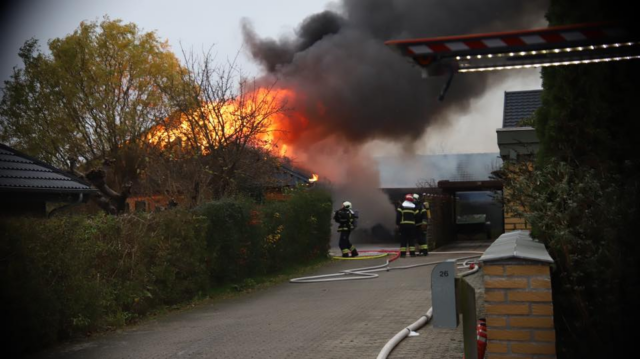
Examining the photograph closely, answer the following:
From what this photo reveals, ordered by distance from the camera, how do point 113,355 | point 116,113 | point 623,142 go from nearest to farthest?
point 623,142
point 113,355
point 116,113

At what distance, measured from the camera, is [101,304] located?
940 cm

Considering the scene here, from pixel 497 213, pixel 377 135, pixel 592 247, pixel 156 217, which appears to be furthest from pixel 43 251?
pixel 497 213

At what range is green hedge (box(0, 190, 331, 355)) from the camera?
7.96 m

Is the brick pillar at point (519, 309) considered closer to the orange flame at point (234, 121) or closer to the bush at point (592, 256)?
the bush at point (592, 256)

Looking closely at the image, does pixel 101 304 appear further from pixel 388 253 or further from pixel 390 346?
pixel 388 253

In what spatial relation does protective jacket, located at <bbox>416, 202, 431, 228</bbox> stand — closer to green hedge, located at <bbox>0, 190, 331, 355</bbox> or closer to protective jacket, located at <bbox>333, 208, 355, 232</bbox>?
protective jacket, located at <bbox>333, 208, 355, 232</bbox>

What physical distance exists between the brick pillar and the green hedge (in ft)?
18.2

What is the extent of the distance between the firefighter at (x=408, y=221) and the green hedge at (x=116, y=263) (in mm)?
4036

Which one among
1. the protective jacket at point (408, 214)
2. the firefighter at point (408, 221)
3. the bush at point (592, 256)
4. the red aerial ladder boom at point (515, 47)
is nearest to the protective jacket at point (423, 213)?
the firefighter at point (408, 221)

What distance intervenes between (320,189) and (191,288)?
8.35 metres

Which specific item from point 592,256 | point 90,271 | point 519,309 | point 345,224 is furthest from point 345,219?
point 519,309

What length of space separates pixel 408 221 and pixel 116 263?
10.1 metres

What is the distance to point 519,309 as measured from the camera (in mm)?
4258

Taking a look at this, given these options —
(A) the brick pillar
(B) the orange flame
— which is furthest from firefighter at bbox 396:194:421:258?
(A) the brick pillar
